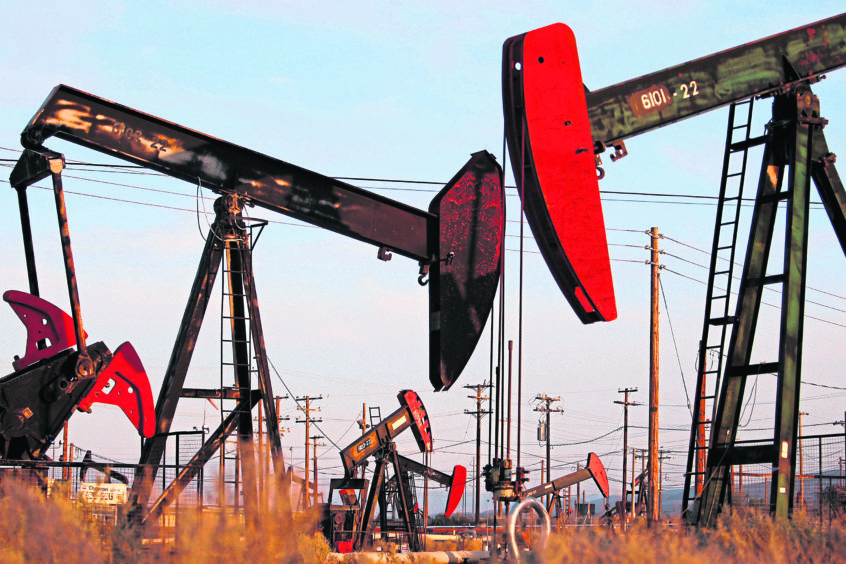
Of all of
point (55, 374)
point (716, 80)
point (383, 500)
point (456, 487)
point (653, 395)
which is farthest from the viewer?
point (653, 395)

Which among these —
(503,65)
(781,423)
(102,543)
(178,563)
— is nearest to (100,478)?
(102,543)

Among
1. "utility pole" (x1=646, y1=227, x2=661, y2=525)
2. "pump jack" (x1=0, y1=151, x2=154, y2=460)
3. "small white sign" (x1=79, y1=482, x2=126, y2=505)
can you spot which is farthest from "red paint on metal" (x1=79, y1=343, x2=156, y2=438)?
"utility pole" (x1=646, y1=227, x2=661, y2=525)

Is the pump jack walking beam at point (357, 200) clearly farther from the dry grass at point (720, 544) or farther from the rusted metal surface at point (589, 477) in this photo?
the rusted metal surface at point (589, 477)

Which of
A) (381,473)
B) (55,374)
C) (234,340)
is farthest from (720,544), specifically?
(381,473)

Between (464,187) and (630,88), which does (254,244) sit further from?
(630,88)

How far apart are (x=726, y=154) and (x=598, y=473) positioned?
35.4 ft

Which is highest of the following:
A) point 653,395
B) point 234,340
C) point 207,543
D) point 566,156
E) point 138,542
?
point 566,156

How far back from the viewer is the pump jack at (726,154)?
25.8 ft

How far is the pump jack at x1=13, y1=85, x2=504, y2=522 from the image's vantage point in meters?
8.19

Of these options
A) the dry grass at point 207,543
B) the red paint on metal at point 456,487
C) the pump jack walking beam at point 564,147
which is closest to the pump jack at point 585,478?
the red paint on metal at point 456,487

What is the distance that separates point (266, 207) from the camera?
892 centimetres

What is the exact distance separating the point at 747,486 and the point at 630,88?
4229 millimetres

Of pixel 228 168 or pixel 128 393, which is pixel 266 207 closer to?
pixel 228 168

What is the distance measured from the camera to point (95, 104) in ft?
26.7
